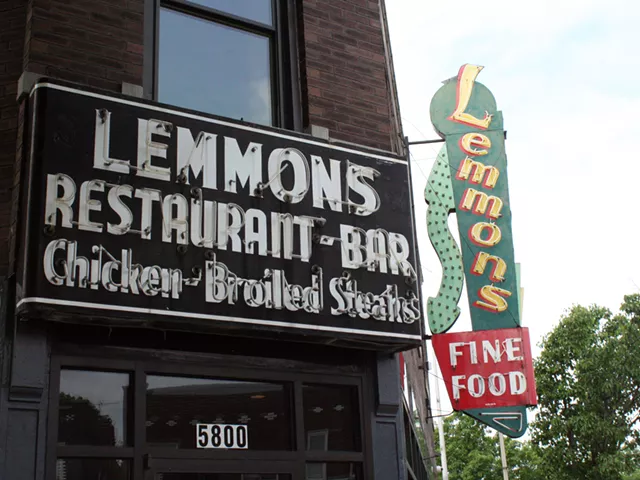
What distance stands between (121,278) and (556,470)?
86.6 feet

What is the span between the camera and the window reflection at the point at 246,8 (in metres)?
7.45

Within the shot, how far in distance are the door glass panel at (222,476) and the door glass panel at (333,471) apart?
10.2 inches

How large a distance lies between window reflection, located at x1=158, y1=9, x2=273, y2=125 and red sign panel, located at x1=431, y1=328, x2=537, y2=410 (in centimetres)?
329

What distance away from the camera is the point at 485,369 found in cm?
846

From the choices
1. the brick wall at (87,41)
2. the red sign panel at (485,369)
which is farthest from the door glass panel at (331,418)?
the brick wall at (87,41)

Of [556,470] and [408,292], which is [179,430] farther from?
[556,470]

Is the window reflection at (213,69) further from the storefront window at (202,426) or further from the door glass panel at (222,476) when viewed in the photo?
the door glass panel at (222,476)

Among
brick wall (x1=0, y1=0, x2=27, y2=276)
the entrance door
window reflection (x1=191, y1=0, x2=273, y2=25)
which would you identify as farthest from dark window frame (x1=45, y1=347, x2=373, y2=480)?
window reflection (x1=191, y1=0, x2=273, y2=25)

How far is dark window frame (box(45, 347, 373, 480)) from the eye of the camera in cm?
529

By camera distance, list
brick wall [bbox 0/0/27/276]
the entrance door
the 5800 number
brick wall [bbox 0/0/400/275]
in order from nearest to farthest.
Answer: the entrance door, brick wall [bbox 0/0/27/276], the 5800 number, brick wall [bbox 0/0/400/275]

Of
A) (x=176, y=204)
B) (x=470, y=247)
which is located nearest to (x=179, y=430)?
(x=176, y=204)

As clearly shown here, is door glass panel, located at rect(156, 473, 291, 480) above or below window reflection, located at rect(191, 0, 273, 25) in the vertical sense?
below

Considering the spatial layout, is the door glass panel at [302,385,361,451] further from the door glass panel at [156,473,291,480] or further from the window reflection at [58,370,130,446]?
the window reflection at [58,370,130,446]

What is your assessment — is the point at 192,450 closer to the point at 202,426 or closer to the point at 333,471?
the point at 202,426
